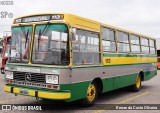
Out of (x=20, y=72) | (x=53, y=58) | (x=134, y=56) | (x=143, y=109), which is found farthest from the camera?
(x=134, y=56)

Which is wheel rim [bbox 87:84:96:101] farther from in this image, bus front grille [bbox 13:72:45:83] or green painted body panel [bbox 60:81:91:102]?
bus front grille [bbox 13:72:45:83]

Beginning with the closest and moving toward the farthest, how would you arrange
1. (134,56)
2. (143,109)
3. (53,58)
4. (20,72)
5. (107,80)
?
(53,58)
(20,72)
(143,109)
(107,80)
(134,56)

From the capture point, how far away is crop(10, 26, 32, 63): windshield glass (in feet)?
27.5

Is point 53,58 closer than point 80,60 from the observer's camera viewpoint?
Yes

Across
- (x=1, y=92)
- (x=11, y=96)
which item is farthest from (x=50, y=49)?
(x=1, y=92)

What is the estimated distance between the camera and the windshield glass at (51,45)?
7758mm

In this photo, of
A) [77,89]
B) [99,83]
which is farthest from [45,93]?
[99,83]

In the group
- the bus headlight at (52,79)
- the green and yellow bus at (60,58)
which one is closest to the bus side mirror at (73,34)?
the green and yellow bus at (60,58)

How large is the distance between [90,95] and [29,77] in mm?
2133

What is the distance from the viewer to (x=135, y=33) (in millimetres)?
13344

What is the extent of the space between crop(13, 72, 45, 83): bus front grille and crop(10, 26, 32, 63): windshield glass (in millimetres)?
409

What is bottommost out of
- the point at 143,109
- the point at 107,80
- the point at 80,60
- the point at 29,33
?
the point at 143,109

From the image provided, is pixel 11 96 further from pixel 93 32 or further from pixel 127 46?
pixel 127 46

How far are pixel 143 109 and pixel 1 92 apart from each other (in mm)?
5981
